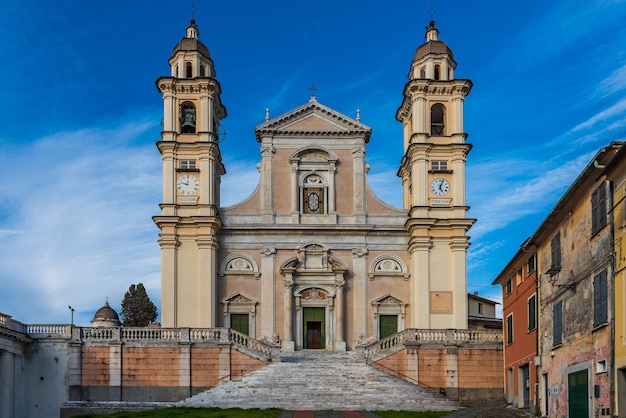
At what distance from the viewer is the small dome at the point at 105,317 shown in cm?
6719

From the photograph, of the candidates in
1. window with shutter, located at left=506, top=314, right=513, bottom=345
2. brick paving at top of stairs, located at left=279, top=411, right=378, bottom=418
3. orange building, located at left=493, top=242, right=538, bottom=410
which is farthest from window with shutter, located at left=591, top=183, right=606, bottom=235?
window with shutter, located at left=506, top=314, right=513, bottom=345

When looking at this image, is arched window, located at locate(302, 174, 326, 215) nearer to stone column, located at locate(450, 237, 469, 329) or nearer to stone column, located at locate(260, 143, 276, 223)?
stone column, located at locate(260, 143, 276, 223)

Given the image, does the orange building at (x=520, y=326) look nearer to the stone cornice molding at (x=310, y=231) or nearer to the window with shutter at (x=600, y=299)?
the window with shutter at (x=600, y=299)

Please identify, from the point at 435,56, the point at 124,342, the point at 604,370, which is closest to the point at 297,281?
the point at 124,342

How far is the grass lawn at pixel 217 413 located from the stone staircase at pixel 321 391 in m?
1.76

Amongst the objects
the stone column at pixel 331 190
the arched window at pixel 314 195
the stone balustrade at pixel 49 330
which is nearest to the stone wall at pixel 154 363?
the stone balustrade at pixel 49 330

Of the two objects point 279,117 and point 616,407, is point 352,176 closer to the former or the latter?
point 279,117

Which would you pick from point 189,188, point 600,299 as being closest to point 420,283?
point 189,188

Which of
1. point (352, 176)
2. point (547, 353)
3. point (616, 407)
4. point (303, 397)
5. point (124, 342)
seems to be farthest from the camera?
point (352, 176)

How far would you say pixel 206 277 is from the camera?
45250 millimetres

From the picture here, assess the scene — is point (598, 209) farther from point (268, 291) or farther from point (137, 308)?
point (137, 308)

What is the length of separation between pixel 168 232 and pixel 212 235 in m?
2.42

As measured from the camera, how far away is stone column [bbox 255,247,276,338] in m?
46.1

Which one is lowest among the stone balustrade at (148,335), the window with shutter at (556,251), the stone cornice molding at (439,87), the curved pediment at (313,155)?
the stone balustrade at (148,335)
